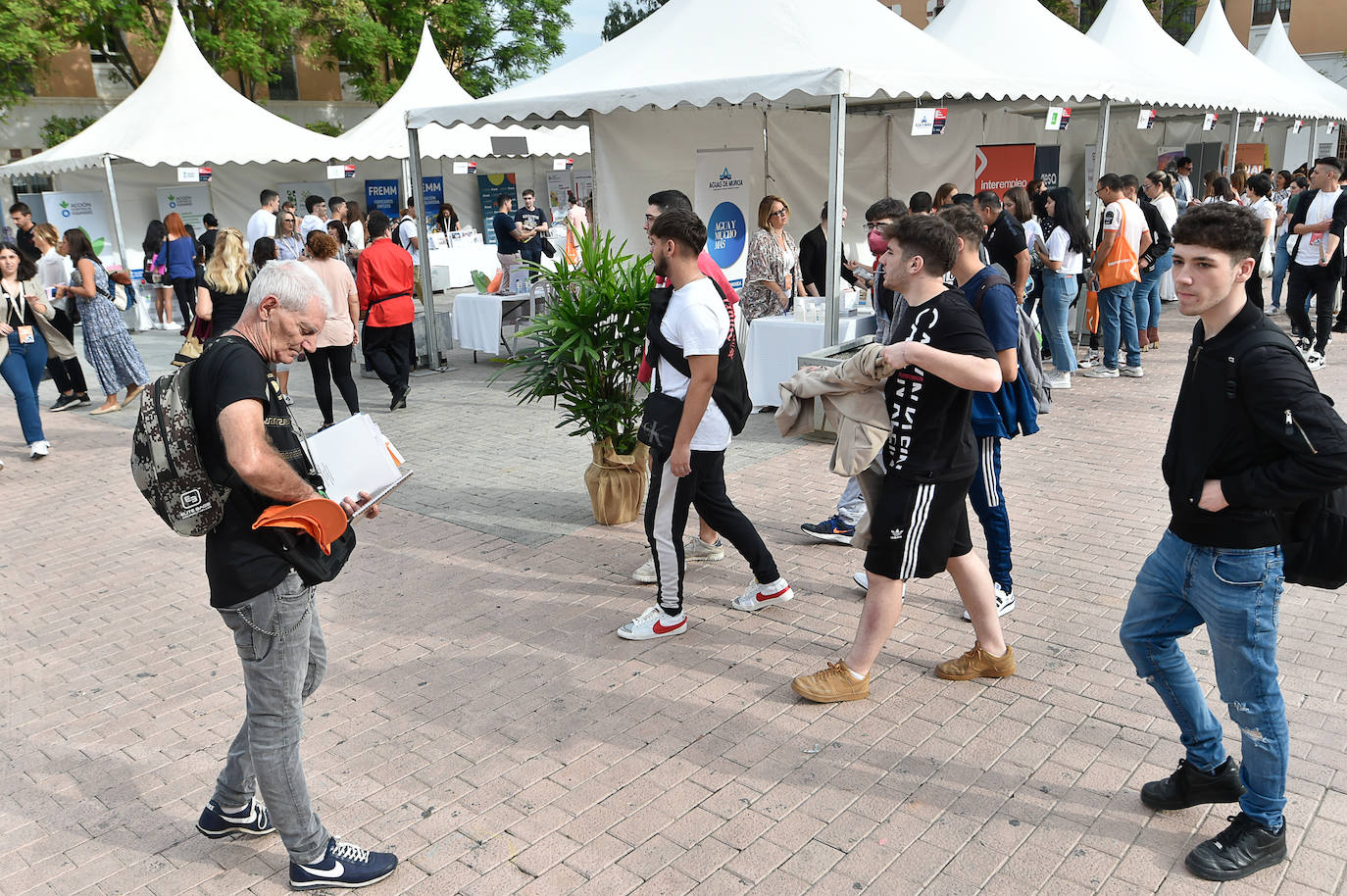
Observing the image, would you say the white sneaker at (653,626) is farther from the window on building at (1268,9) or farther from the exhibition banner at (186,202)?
the window on building at (1268,9)

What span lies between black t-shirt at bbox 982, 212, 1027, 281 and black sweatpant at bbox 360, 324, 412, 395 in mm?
5436

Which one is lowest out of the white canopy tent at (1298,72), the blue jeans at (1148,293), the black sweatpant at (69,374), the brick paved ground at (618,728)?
the brick paved ground at (618,728)

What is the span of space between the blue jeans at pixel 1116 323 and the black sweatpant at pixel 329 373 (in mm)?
7184

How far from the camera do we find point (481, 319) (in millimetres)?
11602

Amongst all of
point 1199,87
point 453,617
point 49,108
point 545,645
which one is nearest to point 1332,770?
point 545,645

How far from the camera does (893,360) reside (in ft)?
11.1

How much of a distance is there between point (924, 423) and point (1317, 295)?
9.12m

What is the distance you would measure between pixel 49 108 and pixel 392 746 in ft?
101

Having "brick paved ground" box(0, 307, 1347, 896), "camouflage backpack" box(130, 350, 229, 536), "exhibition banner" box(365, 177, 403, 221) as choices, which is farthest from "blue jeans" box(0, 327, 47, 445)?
"exhibition banner" box(365, 177, 403, 221)

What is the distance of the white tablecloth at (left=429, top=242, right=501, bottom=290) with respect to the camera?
18.2m

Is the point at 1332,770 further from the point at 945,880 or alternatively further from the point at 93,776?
the point at 93,776

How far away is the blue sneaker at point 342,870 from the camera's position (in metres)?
2.96

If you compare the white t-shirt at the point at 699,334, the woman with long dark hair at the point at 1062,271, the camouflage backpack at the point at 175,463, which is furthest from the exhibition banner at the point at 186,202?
the camouflage backpack at the point at 175,463

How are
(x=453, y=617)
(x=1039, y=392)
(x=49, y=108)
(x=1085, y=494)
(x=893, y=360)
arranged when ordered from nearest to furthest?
(x=893, y=360), (x=1039, y=392), (x=453, y=617), (x=1085, y=494), (x=49, y=108)
